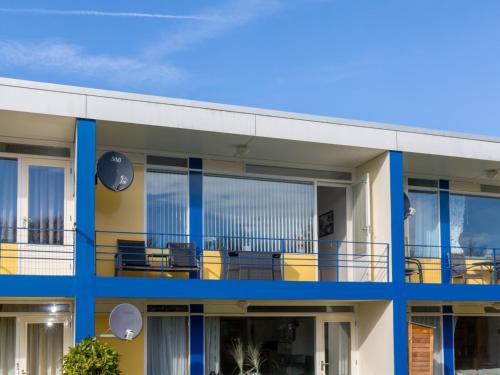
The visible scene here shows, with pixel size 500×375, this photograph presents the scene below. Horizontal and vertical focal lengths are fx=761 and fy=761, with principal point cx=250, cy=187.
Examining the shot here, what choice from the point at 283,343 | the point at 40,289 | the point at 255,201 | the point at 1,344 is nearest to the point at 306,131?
the point at 255,201

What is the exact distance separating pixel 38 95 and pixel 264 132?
3955 millimetres

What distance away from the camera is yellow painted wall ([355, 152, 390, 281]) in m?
14.7

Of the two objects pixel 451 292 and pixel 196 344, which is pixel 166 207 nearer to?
pixel 196 344

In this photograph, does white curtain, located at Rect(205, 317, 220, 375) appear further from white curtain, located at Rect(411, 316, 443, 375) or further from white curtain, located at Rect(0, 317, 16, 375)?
white curtain, located at Rect(411, 316, 443, 375)

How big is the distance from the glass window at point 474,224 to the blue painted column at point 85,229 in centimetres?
829

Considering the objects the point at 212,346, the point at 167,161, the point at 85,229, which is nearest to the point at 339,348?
the point at 212,346

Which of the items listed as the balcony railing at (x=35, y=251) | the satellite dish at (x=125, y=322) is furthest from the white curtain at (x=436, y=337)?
the balcony railing at (x=35, y=251)

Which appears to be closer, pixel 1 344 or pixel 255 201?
pixel 1 344

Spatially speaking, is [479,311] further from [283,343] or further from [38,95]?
[38,95]

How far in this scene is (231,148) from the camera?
47.0 ft

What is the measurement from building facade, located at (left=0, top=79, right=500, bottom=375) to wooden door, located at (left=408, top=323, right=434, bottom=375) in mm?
60

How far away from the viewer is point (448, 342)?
16.3 metres

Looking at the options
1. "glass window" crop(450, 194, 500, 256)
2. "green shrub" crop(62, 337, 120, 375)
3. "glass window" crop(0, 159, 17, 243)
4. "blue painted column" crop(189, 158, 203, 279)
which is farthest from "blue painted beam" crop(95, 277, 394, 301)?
"glass window" crop(450, 194, 500, 256)

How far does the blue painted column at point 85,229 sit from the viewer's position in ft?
39.5
